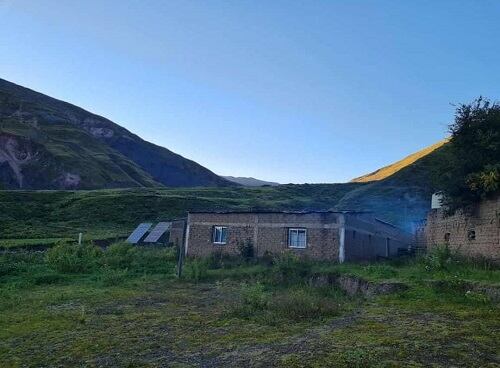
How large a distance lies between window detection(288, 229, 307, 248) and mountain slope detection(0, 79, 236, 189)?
196 feet

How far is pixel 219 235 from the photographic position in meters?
26.0

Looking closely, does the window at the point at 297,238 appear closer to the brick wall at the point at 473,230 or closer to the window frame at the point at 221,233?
the window frame at the point at 221,233

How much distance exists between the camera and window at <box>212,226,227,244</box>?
2580 centimetres

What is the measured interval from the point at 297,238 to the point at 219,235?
4.83 metres

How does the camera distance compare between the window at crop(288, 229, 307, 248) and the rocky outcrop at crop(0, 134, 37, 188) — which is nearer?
the window at crop(288, 229, 307, 248)

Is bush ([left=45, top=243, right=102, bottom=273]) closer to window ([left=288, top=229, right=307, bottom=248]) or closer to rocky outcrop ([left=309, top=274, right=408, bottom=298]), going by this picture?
window ([left=288, top=229, right=307, bottom=248])

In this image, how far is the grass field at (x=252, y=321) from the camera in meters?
8.05

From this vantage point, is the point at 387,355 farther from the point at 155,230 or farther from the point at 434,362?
the point at 155,230

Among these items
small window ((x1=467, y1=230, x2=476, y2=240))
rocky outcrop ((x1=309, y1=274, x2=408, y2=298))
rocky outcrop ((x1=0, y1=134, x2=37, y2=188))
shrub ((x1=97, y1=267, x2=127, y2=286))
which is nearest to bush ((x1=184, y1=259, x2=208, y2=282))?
shrub ((x1=97, y1=267, x2=127, y2=286))

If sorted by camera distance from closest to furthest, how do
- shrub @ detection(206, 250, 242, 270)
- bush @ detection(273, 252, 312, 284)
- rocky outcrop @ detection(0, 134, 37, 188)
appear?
1. bush @ detection(273, 252, 312, 284)
2. shrub @ detection(206, 250, 242, 270)
3. rocky outcrop @ detection(0, 134, 37, 188)

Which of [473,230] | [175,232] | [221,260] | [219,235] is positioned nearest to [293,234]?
[221,260]

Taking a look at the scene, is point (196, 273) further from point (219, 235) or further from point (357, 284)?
point (357, 284)

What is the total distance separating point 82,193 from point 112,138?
62.0m

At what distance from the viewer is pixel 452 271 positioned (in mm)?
14383
